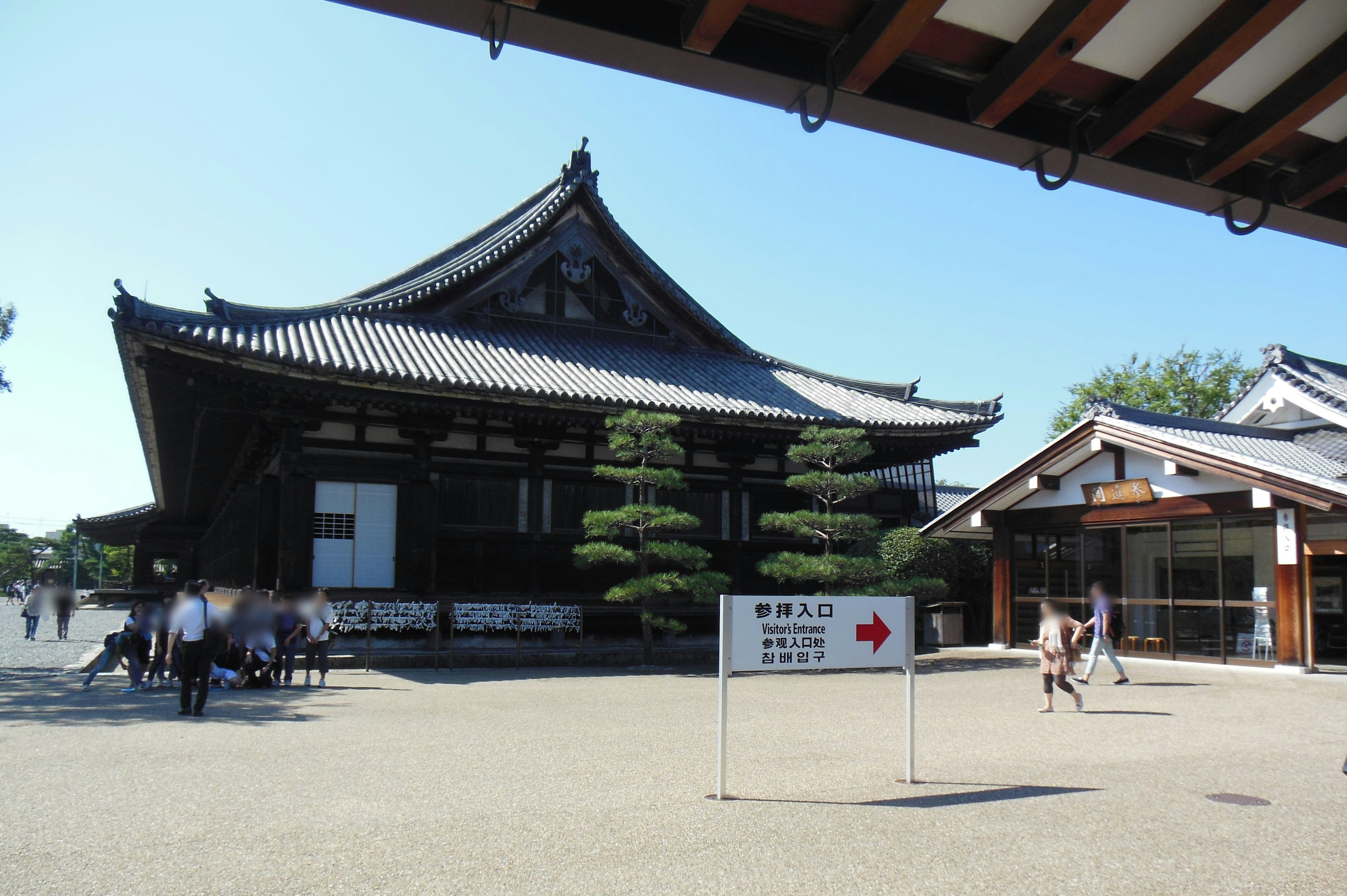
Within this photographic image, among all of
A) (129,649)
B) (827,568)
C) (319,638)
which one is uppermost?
(827,568)

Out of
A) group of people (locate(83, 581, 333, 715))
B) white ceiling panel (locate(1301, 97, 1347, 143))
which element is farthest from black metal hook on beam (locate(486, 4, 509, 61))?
group of people (locate(83, 581, 333, 715))

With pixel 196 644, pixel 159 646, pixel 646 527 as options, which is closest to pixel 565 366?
pixel 646 527

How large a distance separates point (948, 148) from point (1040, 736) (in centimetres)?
734

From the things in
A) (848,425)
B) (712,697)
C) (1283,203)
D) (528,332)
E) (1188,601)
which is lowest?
(712,697)

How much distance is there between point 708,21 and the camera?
2447mm

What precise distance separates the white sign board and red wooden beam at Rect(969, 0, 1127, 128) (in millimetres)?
4005

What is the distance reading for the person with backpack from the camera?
9727 millimetres

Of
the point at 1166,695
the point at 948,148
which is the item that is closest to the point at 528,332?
the point at 1166,695

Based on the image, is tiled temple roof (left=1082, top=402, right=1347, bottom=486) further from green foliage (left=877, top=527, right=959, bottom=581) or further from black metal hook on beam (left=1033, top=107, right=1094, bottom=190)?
black metal hook on beam (left=1033, top=107, right=1094, bottom=190)

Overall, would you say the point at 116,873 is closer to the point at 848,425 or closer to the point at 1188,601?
the point at 848,425

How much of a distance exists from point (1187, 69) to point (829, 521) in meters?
13.8

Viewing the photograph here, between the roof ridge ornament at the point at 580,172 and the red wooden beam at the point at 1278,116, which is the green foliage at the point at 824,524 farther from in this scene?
the red wooden beam at the point at 1278,116

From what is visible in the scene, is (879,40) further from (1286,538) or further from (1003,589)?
(1003,589)

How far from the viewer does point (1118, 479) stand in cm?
1720
